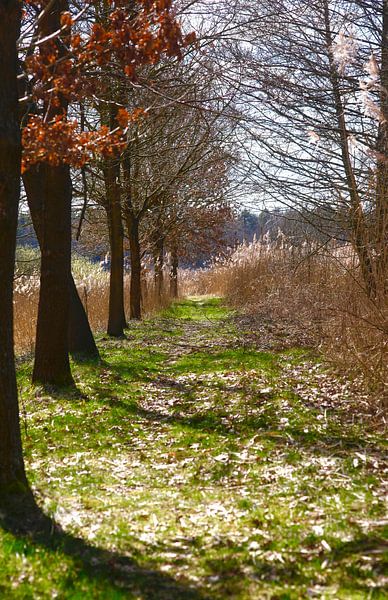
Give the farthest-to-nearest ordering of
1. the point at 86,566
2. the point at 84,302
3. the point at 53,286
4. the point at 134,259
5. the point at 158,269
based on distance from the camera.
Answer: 1. the point at 158,269
2. the point at 134,259
3. the point at 84,302
4. the point at 53,286
5. the point at 86,566

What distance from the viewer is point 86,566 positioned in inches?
141

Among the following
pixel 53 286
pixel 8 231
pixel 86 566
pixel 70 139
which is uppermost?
pixel 70 139

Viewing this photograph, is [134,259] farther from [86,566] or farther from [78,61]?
[86,566]

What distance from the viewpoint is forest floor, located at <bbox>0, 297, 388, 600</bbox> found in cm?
340

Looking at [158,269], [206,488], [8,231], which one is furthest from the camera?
[158,269]

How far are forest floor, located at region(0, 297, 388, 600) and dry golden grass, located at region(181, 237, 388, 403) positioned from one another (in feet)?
1.31

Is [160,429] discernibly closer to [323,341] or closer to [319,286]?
[323,341]

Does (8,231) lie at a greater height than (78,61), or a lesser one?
lesser

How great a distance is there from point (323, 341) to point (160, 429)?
3.26 metres

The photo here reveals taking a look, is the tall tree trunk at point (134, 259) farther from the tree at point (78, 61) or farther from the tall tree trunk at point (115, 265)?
the tree at point (78, 61)

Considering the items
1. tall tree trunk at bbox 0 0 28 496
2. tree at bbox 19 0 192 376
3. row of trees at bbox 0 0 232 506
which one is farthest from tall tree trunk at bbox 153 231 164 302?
tall tree trunk at bbox 0 0 28 496

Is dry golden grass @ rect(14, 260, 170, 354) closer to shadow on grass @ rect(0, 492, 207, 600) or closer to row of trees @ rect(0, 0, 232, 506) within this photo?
row of trees @ rect(0, 0, 232, 506)

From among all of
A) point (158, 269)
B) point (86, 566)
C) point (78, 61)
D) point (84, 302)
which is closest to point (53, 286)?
point (78, 61)

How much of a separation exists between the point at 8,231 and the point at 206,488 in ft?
7.76
